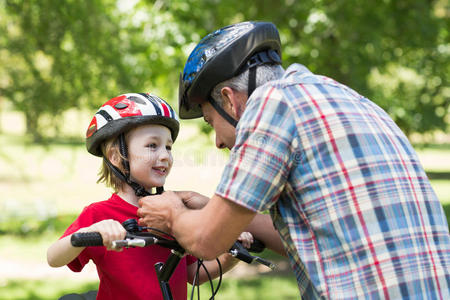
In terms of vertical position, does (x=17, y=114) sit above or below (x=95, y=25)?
below

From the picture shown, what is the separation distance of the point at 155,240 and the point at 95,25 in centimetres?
763

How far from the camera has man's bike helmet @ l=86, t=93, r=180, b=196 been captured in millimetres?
3197

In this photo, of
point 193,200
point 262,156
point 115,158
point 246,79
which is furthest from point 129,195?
point 262,156

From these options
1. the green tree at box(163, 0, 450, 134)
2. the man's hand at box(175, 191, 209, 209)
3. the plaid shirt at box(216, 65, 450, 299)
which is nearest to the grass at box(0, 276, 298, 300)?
the green tree at box(163, 0, 450, 134)

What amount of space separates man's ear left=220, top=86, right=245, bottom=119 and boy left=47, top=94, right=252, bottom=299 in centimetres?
69

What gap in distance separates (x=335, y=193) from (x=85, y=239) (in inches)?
38.7

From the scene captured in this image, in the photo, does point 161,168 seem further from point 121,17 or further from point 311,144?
point 121,17

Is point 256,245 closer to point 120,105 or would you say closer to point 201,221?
point 201,221

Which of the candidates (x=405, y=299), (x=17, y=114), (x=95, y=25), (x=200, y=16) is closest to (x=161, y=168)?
(x=405, y=299)

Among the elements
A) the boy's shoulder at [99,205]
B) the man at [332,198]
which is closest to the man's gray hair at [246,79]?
the man at [332,198]

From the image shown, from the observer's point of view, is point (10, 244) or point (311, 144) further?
point (10, 244)

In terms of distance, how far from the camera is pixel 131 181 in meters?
3.20

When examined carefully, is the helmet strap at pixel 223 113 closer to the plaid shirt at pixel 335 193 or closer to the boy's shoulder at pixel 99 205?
the plaid shirt at pixel 335 193

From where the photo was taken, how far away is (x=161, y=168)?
3.22m
